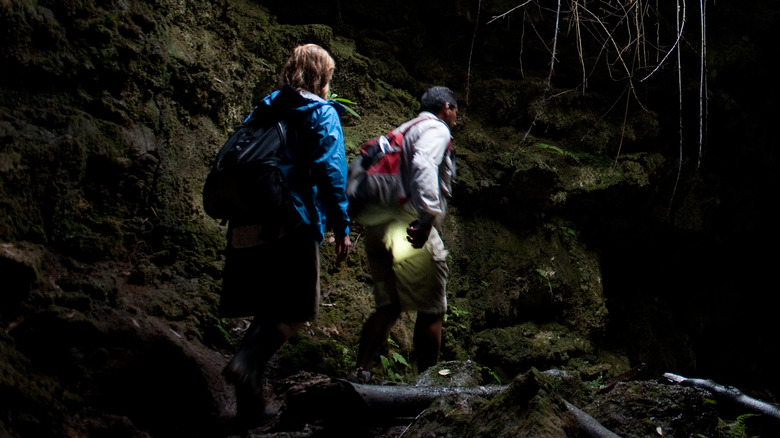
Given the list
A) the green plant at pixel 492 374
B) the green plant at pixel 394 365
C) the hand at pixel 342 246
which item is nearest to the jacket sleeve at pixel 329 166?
the hand at pixel 342 246

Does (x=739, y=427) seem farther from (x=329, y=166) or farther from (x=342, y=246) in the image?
(x=329, y=166)

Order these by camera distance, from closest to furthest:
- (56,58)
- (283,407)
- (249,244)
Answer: (283,407), (249,244), (56,58)

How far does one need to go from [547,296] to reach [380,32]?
4.03 metres

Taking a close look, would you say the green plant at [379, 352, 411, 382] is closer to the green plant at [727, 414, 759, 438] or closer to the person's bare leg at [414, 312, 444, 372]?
the person's bare leg at [414, 312, 444, 372]

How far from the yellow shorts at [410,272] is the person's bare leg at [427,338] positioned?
0.08m

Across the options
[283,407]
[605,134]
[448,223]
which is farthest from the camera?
[605,134]

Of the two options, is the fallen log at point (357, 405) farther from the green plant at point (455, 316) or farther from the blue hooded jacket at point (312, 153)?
the green plant at point (455, 316)

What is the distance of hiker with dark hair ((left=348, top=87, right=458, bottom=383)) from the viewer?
4066mm

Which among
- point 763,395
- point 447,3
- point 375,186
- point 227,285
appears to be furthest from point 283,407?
point 763,395

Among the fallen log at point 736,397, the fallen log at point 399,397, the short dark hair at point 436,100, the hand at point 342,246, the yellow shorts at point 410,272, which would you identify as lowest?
the fallen log at point 736,397

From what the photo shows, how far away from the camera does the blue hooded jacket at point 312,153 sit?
346 cm

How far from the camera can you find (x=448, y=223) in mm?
6785

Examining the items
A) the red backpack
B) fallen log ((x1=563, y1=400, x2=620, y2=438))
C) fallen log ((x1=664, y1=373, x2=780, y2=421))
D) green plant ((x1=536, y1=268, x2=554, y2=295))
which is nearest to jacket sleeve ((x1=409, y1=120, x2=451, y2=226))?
the red backpack

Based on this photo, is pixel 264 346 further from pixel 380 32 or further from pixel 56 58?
pixel 380 32
